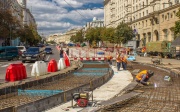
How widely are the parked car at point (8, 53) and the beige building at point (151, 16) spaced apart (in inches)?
927

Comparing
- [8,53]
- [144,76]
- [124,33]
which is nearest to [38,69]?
[144,76]

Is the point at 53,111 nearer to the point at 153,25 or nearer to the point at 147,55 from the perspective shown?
the point at 147,55

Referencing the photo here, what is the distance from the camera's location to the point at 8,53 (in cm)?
2616

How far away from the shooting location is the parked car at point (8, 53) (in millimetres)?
25583

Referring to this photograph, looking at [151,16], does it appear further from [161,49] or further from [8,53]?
[8,53]

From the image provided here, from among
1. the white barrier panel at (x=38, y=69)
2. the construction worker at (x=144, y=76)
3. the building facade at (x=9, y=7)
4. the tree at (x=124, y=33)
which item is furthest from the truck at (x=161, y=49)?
the white barrier panel at (x=38, y=69)

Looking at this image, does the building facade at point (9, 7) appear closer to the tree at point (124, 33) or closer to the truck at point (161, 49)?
the truck at point (161, 49)

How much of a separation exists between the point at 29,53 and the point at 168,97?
18903 millimetres

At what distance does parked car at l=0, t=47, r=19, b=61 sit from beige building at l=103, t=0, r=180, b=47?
77.3 ft

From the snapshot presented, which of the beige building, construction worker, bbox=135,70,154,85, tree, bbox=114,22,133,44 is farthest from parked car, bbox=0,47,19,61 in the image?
tree, bbox=114,22,133,44

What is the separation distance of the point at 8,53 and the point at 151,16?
1431 inches

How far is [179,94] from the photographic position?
8297 millimetres

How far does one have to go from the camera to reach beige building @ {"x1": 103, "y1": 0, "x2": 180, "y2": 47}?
42.1 m

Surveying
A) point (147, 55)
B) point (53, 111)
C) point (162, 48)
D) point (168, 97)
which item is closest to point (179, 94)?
point (168, 97)
